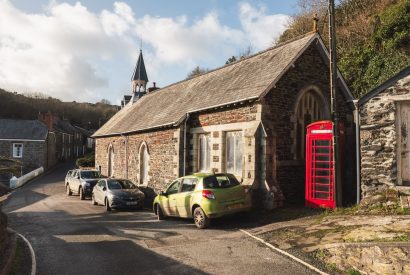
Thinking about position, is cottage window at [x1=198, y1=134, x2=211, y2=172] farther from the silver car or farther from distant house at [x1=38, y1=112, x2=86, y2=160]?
distant house at [x1=38, y1=112, x2=86, y2=160]

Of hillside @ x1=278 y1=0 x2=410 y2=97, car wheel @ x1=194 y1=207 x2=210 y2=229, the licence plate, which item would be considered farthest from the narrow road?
hillside @ x1=278 y1=0 x2=410 y2=97

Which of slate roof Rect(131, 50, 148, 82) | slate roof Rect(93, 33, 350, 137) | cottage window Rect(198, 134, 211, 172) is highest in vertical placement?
slate roof Rect(131, 50, 148, 82)

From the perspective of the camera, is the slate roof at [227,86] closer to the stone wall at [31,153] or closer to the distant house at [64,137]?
the stone wall at [31,153]

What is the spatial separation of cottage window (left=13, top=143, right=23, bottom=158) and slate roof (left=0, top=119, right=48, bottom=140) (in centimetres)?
95

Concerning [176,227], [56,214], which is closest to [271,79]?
[176,227]

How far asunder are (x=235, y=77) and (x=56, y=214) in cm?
1067

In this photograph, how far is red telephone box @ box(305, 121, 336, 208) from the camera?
12219 millimetres

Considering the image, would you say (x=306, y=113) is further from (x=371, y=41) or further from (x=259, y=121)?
(x=371, y=41)

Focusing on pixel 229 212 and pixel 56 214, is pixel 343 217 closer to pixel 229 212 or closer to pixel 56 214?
pixel 229 212

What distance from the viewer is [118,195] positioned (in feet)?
58.2

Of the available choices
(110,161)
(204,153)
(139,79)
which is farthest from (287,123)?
(139,79)

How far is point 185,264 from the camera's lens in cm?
791

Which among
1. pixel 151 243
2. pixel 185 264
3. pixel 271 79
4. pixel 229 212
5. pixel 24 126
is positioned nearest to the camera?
pixel 185 264

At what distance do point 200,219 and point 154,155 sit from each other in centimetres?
968
